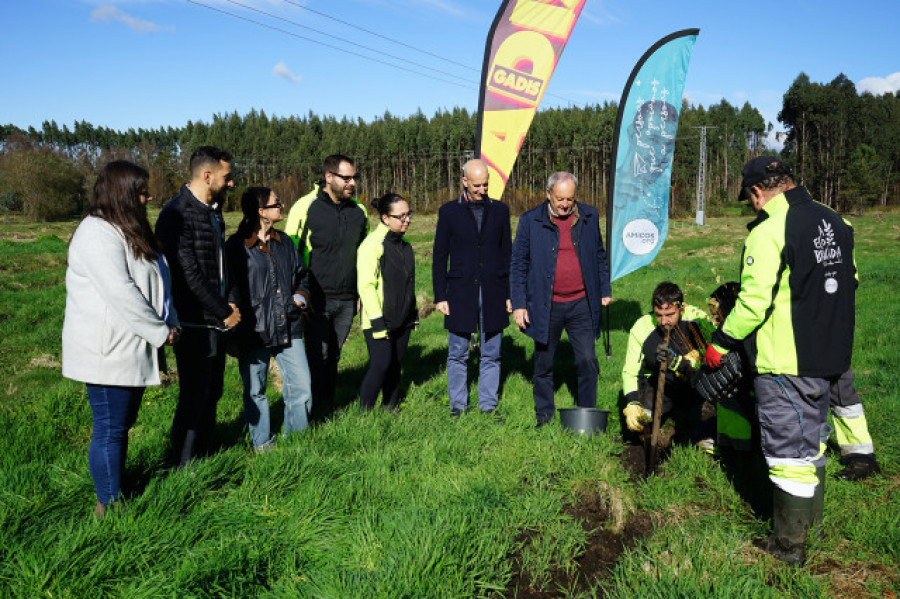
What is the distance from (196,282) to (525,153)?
2372 inches

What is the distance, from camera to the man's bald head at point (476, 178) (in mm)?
4891

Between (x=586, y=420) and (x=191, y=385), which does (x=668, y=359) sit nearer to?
(x=586, y=420)

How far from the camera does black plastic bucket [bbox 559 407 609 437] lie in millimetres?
4449

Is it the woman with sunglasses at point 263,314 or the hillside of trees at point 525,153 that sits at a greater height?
the hillside of trees at point 525,153

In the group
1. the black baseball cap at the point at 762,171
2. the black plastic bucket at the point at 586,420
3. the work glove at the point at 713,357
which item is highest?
the black baseball cap at the point at 762,171

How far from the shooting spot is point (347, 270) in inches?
200

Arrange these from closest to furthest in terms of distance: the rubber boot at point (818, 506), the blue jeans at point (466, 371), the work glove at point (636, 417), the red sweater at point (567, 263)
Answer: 1. the rubber boot at point (818, 506)
2. the work glove at point (636, 417)
3. the red sweater at point (567, 263)
4. the blue jeans at point (466, 371)

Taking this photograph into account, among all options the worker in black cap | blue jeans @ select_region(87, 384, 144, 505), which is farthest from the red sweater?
blue jeans @ select_region(87, 384, 144, 505)

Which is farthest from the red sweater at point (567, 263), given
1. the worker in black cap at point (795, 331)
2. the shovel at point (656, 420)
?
the worker in black cap at point (795, 331)

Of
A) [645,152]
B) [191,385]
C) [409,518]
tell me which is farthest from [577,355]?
[645,152]

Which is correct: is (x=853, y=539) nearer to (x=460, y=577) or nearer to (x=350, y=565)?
(x=460, y=577)

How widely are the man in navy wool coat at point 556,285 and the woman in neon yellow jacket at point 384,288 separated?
1001mm

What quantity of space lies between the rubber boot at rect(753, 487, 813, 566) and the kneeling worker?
1.32 meters

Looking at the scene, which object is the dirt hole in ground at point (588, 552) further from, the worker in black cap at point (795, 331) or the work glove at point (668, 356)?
the work glove at point (668, 356)
